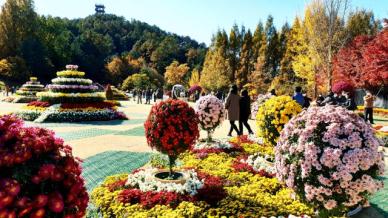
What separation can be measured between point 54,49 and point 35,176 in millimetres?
65248

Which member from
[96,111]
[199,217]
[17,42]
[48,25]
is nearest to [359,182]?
[199,217]

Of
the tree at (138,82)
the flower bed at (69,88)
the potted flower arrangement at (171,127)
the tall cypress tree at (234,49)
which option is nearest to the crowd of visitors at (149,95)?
the flower bed at (69,88)

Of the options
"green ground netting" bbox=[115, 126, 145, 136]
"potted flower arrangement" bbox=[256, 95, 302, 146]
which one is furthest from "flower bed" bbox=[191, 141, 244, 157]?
"green ground netting" bbox=[115, 126, 145, 136]

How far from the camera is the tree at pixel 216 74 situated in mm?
45031

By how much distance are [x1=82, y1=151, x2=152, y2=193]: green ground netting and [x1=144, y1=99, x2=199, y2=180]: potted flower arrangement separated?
1.70m

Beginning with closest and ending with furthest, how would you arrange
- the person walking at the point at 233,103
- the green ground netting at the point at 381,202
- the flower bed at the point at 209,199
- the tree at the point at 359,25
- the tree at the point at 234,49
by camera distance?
the flower bed at the point at 209,199 → the green ground netting at the point at 381,202 → the person walking at the point at 233,103 → the tree at the point at 359,25 → the tree at the point at 234,49

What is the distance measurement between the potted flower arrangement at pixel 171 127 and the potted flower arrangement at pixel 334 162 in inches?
100

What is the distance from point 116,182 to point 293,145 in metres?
3.66

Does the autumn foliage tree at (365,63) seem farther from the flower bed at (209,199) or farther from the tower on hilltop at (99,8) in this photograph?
the tower on hilltop at (99,8)

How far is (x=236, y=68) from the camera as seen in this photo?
5228 cm

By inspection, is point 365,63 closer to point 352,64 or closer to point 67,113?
point 352,64

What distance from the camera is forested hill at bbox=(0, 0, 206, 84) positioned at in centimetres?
5502

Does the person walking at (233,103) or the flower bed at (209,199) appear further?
the person walking at (233,103)

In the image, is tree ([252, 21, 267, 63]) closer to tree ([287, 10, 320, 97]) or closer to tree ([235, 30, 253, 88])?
tree ([235, 30, 253, 88])
